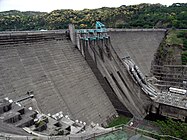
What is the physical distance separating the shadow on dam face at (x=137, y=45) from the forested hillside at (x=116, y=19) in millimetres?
15996

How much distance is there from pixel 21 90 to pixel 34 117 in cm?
507

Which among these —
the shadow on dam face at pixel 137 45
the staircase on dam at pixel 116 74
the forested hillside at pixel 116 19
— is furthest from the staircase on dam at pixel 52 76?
the forested hillside at pixel 116 19

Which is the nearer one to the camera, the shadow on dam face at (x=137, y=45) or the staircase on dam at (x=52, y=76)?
the staircase on dam at (x=52, y=76)

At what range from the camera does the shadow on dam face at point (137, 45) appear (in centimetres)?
3232

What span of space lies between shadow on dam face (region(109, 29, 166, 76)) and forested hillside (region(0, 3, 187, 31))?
16.0m

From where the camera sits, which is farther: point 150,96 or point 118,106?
point 150,96

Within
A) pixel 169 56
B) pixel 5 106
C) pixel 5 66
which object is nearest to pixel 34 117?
pixel 5 106

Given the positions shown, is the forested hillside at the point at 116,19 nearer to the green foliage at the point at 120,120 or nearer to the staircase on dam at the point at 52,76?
the staircase on dam at the point at 52,76

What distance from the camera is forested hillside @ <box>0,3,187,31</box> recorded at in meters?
58.0

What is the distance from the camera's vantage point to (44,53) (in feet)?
71.0

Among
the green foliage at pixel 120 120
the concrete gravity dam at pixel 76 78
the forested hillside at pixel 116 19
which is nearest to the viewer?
the concrete gravity dam at pixel 76 78

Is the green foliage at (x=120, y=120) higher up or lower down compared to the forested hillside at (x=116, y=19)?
lower down

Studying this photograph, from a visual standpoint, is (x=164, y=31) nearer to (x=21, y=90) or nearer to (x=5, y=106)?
(x=21, y=90)

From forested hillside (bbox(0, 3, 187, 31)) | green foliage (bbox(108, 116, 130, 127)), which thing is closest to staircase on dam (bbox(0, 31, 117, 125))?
green foliage (bbox(108, 116, 130, 127))
